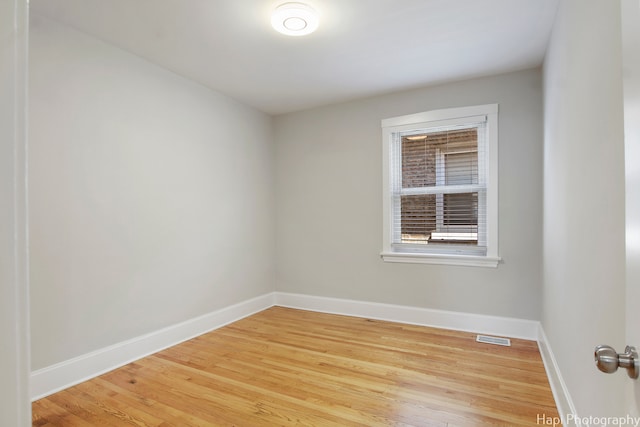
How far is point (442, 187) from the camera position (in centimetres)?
355

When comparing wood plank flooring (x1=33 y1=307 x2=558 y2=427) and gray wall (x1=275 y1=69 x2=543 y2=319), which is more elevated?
gray wall (x1=275 y1=69 x2=543 y2=319)

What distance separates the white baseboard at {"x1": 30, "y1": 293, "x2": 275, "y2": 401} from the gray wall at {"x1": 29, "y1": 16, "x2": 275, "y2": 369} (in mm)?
66

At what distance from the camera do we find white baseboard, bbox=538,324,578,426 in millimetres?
1787

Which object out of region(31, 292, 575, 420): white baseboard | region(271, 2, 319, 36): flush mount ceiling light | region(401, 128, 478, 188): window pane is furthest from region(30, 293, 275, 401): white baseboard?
region(271, 2, 319, 36): flush mount ceiling light

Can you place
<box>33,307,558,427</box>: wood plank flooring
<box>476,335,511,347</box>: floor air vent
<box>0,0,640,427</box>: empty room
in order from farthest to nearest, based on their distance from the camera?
1. <box>476,335,511,347</box>: floor air vent
2. <box>33,307,558,427</box>: wood plank flooring
3. <box>0,0,640,427</box>: empty room

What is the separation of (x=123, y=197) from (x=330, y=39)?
2.02 m

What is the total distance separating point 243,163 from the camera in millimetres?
4012

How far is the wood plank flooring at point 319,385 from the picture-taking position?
1978 millimetres

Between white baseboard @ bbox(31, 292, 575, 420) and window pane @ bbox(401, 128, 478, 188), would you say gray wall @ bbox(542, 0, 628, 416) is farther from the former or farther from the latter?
window pane @ bbox(401, 128, 478, 188)

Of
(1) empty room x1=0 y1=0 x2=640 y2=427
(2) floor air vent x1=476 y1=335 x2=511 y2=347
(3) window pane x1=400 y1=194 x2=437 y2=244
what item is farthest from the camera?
(3) window pane x1=400 y1=194 x2=437 y2=244

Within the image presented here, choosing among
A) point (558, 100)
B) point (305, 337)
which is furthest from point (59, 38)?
point (558, 100)

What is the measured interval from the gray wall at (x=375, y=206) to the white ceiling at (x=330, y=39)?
0.31m

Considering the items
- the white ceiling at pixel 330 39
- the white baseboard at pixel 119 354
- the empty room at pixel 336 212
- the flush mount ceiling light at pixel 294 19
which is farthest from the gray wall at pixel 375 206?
the flush mount ceiling light at pixel 294 19

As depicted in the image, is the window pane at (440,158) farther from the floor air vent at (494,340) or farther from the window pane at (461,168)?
the floor air vent at (494,340)
